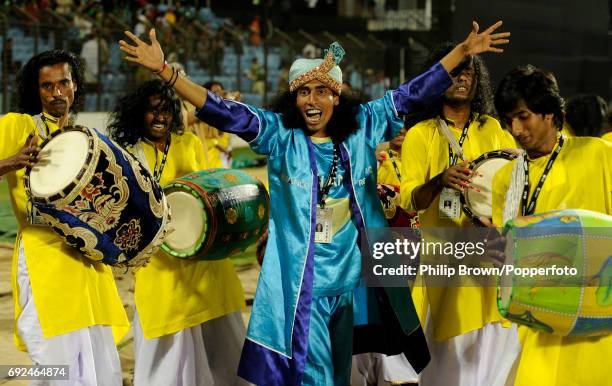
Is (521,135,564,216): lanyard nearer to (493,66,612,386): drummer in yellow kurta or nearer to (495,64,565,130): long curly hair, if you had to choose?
(493,66,612,386): drummer in yellow kurta

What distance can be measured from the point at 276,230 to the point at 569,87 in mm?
17622

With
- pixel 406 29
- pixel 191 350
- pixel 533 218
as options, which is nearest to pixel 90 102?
pixel 406 29

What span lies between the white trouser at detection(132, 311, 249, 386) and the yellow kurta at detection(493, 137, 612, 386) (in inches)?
85.4

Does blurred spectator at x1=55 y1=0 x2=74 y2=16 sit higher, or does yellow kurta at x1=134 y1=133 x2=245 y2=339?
blurred spectator at x1=55 y1=0 x2=74 y2=16

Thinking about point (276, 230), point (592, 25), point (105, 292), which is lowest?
point (105, 292)

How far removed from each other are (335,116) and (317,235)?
58 cm

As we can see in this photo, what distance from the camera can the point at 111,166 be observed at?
486cm

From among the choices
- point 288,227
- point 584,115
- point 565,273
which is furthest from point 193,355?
point 584,115

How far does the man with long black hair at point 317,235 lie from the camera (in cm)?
487

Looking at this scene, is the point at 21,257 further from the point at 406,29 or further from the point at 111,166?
the point at 406,29

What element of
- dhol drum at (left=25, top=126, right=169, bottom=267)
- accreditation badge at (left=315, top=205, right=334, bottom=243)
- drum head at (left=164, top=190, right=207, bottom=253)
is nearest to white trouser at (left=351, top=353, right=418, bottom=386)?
drum head at (left=164, top=190, right=207, bottom=253)

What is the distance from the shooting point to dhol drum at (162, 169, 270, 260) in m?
5.70

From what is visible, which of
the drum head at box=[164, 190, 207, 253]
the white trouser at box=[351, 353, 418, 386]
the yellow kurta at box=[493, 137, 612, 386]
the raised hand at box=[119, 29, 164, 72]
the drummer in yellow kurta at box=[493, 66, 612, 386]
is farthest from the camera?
the white trouser at box=[351, 353, 418, 386]

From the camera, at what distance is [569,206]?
436 cm
